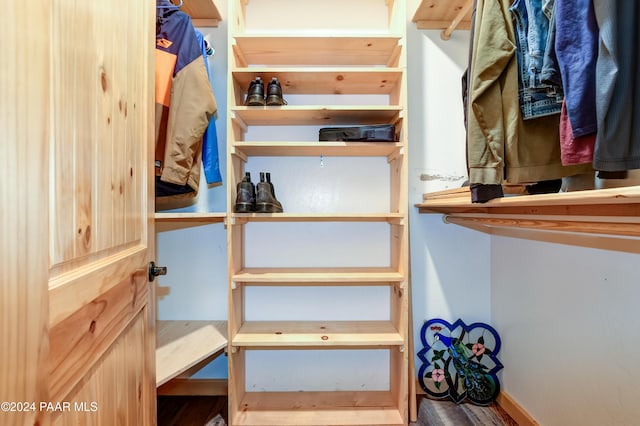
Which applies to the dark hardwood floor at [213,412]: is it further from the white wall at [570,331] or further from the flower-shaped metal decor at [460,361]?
the white wall at [570,331]

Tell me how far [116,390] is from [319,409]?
118cm

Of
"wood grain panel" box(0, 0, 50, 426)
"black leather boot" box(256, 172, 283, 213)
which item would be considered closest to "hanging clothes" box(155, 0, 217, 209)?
"black leather boot" box(256, 172, 283, 213)

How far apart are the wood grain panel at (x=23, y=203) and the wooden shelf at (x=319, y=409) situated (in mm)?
1327

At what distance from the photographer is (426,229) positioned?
1809mm

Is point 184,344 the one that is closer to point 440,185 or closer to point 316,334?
point 316,334

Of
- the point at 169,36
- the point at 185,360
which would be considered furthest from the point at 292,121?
the point at 185,360

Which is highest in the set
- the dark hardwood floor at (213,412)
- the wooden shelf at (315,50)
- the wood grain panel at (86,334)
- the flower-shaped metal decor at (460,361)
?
the wooden shelf at (315,50)

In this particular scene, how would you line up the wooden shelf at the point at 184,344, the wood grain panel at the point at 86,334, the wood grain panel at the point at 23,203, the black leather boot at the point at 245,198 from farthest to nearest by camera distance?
the black leather boot at the point at 245,198, the wooden shelf at the point at 184,344, the wood grain panel at the point at 86,334, the wood grain panel at the point at 23,203

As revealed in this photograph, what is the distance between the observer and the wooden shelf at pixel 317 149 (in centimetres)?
148

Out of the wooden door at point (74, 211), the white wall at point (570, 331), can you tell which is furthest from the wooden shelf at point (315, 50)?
the white wall at point (570, 331)

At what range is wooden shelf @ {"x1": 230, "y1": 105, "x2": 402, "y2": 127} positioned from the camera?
1470 millimetres

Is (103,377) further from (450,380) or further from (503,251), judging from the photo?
(503,251)

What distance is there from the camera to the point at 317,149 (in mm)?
1596

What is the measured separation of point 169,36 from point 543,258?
6.17ft
